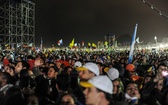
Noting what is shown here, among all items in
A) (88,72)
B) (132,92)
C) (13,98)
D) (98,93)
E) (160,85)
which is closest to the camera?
(98,93)

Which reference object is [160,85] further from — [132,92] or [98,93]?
[98,93]

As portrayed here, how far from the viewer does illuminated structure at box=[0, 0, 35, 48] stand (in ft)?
159

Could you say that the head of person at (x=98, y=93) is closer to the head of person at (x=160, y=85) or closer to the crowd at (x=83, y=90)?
the crowd at (x=83, y=90)

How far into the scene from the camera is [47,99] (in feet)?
15.4

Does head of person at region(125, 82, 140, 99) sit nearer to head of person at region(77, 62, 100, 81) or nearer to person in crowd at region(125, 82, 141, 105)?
person in crowd at region(125, 82, 141, 105)

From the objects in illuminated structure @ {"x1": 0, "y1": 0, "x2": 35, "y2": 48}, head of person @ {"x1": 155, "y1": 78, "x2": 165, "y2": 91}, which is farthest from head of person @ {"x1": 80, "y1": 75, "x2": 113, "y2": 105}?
illuminated structure @ {"x1": 0, "y1": 0, "x2": 35, "y2": 48}

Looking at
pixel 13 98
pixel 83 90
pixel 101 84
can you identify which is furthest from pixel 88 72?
pixel 101 84

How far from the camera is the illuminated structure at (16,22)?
48.4 m

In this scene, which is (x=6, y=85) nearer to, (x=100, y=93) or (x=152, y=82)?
(x=100, y=93)

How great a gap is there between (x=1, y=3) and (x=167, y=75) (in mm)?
47823

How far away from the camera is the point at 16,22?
49688 millimetres

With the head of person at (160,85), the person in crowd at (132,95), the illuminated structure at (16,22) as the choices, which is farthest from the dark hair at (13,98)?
the illuminated structure at (16,22)

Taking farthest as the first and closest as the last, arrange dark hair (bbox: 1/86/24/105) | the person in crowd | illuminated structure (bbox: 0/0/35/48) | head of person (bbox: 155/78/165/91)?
illuminated structure (bbox: 0/0/35/48), head of person (bbox: 155/78/165/91), the person in crowd, dark hair (bbox: 1/86/24/105)

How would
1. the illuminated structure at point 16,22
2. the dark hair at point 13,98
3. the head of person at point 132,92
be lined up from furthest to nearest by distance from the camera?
the illuminated structure at point 16,22, the head of person at point 132,92, the dark hair at point 13,98
